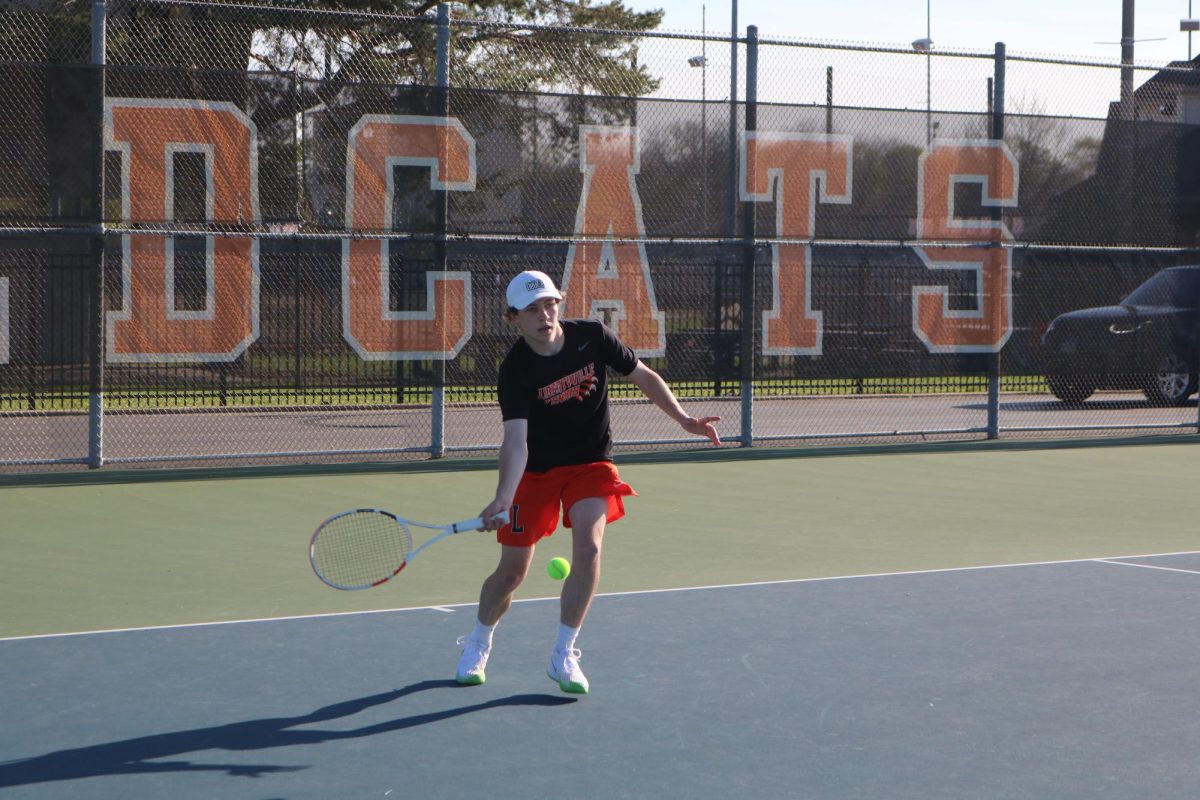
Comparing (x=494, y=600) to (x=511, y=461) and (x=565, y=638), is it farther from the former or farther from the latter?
(x=511, y=461)

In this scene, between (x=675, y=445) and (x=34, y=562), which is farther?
(x=675, y=445)

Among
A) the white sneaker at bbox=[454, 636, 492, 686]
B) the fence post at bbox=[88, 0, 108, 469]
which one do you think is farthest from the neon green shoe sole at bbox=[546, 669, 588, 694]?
the fence post at bbox=[88, 0, 108, 469]

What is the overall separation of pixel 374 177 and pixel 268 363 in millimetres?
1910

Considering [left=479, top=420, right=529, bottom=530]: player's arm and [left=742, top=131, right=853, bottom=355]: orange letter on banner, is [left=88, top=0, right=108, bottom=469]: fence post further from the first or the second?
[left=479, top=420, right=529, bottom=530]: player's arm

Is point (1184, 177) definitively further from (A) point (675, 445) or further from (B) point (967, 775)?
(B) point (967, 775)

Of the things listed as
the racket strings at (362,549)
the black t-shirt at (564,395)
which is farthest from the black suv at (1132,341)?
the racket strings at (362,549)

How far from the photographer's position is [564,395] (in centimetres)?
550

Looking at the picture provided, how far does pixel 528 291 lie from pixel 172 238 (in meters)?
6.95

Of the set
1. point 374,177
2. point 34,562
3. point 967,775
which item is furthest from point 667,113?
point 967,775

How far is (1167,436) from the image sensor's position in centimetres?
1554

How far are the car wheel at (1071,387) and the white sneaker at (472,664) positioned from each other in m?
11.7

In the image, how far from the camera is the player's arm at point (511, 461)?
511 centimetres

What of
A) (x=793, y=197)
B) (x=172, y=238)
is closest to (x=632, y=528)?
(x=172, y=238)

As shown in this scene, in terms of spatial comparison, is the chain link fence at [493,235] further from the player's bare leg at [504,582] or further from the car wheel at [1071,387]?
the player's bare leg at [504,582]
